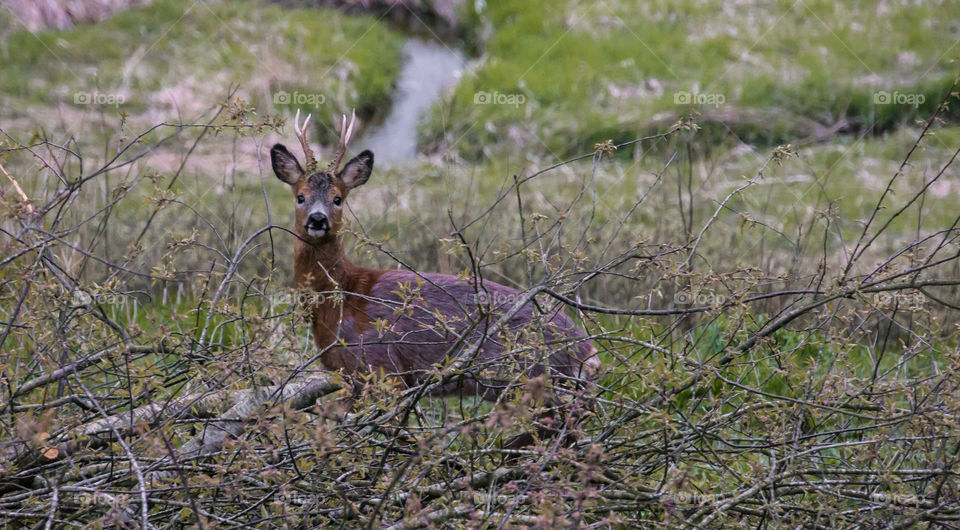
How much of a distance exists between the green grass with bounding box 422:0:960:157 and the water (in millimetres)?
574

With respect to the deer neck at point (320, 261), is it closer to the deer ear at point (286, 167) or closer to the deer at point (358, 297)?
the deer at point (358, 297)

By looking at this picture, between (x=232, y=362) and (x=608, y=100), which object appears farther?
(x=608, y=100)

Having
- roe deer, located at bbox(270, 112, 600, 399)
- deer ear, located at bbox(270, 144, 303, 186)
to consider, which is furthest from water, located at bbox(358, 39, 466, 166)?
roe deer, located at bbox(270, 112, 600, 399)

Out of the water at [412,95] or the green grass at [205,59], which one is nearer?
the green grass at [205,59]

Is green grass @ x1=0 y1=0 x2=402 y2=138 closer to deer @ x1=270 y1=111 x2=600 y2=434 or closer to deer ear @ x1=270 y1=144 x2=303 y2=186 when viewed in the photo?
deer ear @ x1=270 y1=144 x2=303 y2=186

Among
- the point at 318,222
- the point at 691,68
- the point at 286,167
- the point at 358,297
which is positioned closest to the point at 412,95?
the point at 691,68

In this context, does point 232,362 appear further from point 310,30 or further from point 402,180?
point 310,30

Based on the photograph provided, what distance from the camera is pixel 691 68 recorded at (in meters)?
13.9

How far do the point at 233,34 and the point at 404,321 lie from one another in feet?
33.2

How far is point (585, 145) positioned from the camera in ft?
40.6

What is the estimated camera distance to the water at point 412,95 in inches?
532

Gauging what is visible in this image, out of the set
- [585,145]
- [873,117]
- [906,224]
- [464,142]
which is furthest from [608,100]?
[906,224]

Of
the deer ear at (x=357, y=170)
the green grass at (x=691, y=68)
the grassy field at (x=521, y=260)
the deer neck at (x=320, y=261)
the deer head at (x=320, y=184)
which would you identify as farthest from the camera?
the green grass at (x=691, y=68)

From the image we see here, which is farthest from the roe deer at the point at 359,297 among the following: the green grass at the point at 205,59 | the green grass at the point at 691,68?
the green grass at the point at 205,59
